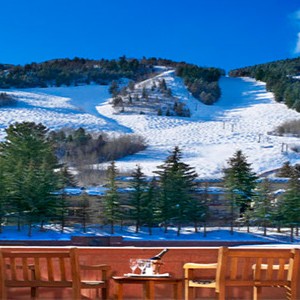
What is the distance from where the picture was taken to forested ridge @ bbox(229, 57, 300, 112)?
6111 cm

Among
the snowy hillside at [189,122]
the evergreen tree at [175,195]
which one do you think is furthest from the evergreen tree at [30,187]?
the snowy hillside at [189,122]

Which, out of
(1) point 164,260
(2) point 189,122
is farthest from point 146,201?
(2) point 189,122

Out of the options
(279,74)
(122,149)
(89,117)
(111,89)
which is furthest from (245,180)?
(279,74)

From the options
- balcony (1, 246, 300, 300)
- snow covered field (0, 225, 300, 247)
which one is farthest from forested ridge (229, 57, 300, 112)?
balcony (1, 246, 300, 300)

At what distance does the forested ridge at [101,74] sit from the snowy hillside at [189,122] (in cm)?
188

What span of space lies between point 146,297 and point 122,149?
37.7 meters

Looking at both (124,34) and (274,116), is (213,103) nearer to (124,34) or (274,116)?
(274,116)

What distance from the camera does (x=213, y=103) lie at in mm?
66375

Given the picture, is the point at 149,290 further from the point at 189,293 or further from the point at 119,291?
the point at 189,293

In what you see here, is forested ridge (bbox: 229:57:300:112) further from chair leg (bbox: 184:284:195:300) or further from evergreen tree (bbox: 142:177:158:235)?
chair leg (bbox: 184:284:195:300)

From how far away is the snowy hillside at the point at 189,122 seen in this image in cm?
3925

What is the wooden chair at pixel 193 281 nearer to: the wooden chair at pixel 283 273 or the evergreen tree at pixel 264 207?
the wooden chair at pixel 283 273

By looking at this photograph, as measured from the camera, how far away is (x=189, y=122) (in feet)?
173

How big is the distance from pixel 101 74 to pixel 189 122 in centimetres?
2813
